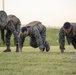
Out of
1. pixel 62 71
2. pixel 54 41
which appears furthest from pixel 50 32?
pixel 62 71

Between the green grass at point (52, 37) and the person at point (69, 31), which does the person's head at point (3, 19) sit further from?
the green grass at point (52, 37)

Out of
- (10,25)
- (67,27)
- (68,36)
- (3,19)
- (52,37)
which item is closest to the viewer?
(67,27)

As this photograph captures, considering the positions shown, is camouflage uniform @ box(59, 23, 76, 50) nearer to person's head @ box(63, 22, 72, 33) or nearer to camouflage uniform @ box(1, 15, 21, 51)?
person's head @ box(63, 22, 72, 33)

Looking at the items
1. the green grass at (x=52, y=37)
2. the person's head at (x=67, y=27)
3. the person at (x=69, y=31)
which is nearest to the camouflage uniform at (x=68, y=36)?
the person at (x=69, y=31)

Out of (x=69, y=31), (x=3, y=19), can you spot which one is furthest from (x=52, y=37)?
(x=69, y=31)

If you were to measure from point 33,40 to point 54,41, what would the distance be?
985 inches

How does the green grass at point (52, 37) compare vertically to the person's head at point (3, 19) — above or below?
below

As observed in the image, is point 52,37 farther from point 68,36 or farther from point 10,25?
point 68,36

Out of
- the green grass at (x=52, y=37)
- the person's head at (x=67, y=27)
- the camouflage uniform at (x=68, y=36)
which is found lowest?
the green grass at (x=52, y=37)

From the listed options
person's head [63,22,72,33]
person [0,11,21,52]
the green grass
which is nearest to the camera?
person's head [63,22,72,33]

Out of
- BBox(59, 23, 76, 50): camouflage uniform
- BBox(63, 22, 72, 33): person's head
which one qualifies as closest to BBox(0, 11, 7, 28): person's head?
BBox(59, 23, 76, 50): camouflage uniform

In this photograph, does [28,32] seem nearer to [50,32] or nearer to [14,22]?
[14,22]

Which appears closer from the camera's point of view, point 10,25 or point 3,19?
point 3,19

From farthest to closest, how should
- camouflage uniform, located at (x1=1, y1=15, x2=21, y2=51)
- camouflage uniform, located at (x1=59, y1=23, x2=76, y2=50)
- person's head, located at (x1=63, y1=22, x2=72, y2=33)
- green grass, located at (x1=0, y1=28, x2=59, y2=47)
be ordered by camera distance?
1. green grass, located at (x1=0, y1=28, x2=59, y2=47)
2. camouflage uniform, located at (x1=1, y1=15, x2=21, y2=51)
3. camouflage uniform, located at (x1=59, y1=23, x2=76, y2=50)
4. person's head, located at (x1=63, y1=22, x2=72, y2=33)
